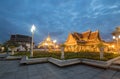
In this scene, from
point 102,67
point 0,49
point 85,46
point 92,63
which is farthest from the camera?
point 0,49

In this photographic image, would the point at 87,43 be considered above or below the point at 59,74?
above

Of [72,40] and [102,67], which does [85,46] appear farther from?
[102,67]

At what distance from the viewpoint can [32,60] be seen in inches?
351

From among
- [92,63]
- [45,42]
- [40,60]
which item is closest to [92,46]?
[45,42]

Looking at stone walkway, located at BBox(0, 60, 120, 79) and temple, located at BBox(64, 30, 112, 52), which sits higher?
temple, located at BBox(64, 30, 112, 52)

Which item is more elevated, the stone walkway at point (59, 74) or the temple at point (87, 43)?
the temple at point (87, 43)

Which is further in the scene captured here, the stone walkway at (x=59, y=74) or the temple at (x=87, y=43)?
the temple at (x=87, y=43)

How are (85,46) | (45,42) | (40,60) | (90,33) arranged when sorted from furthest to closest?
(90,33), (85,46), (45,42), (40,60)

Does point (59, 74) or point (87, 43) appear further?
point (87, 43)

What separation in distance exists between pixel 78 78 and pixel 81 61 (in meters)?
4.60

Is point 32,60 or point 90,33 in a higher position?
point 90,33

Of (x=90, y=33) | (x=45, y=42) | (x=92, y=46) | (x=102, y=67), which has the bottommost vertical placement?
(x=102, y=67)

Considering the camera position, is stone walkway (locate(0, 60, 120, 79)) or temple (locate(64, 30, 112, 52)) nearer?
stone walkway (locate(0, 60, 120, 79))

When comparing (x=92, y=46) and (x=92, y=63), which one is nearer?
(x=92, y=63)
